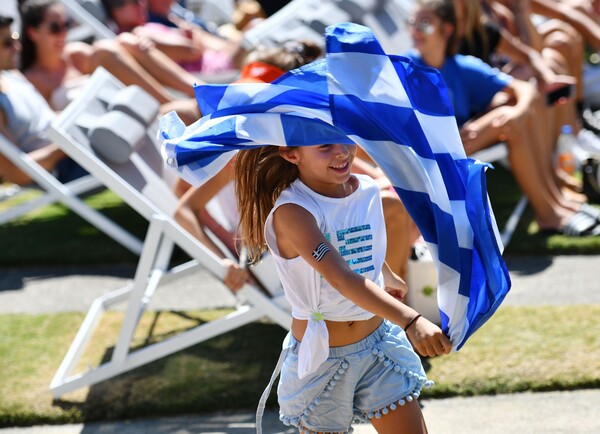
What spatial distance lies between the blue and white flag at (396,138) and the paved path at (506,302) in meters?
1.32

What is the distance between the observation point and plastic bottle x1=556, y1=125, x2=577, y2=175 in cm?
652

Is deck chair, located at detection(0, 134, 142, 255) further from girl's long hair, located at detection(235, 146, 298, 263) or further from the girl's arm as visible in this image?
the girl's arm

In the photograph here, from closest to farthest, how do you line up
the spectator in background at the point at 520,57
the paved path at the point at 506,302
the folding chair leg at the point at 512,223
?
the paved path at the point at 506,302, the folding chair leg at the point at 512,223, the spectator in background at the point at 520,57

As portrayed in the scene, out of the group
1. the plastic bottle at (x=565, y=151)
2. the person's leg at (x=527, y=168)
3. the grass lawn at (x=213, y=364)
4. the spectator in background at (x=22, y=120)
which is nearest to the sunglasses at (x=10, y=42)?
the spectator in background at (x=22, y=120)

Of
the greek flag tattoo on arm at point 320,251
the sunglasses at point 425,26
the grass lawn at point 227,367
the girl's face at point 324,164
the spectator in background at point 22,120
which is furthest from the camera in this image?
the spectator in background at point 22,120

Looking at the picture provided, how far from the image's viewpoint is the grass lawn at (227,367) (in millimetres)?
3807

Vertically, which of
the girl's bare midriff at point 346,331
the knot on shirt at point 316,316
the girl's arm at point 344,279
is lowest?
the girl's bare midriff at point 346,331

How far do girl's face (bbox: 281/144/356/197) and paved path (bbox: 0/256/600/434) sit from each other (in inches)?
51.0

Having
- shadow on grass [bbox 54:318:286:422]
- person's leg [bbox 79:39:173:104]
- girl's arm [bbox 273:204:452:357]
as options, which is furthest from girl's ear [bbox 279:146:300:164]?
person's leg [bbox 79:39:173:104]

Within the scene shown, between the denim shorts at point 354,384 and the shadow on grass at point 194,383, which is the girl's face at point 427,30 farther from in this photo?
the denim shorts at point 354,384

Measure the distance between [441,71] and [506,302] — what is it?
1482 millimetres

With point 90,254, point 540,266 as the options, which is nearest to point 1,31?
point 90,254

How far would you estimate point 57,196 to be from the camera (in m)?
5.85

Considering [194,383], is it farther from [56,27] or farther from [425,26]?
[56,27]
